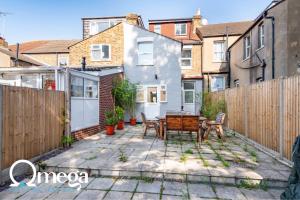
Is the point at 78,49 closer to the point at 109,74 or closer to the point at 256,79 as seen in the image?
the point at 109,74

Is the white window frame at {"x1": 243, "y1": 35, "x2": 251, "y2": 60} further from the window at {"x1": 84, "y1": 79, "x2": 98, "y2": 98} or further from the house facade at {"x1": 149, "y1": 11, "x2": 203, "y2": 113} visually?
the window at {"x1": 84, "y1": 79, "x2": 98, "y2": 98}

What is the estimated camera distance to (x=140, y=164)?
5164 millimetres

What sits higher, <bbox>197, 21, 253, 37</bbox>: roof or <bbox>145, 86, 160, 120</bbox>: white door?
<bbox>197, 21, 253, 37</bbox>: roof

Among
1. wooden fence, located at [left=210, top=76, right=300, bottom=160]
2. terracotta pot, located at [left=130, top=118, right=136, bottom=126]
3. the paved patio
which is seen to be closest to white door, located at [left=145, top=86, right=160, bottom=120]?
terracotta pot, located at [left=130, top=118, right=136, bottom=126]

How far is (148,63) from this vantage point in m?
14.5

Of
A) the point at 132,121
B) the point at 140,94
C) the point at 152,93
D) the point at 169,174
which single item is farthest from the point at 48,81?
the point at 152,93

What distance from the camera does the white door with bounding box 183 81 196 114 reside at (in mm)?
16188

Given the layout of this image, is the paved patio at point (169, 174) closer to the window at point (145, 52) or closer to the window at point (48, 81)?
the window at point (48, 81)

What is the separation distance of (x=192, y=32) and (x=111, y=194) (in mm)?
19509

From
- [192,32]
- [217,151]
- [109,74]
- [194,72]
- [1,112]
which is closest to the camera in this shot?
[1,112]

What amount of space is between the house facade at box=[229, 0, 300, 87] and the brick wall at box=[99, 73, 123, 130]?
8.47 m

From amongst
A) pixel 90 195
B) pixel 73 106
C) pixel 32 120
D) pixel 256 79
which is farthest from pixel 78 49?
pixel 90 195

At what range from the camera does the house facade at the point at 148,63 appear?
560 inches

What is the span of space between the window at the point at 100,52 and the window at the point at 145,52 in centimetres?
235
